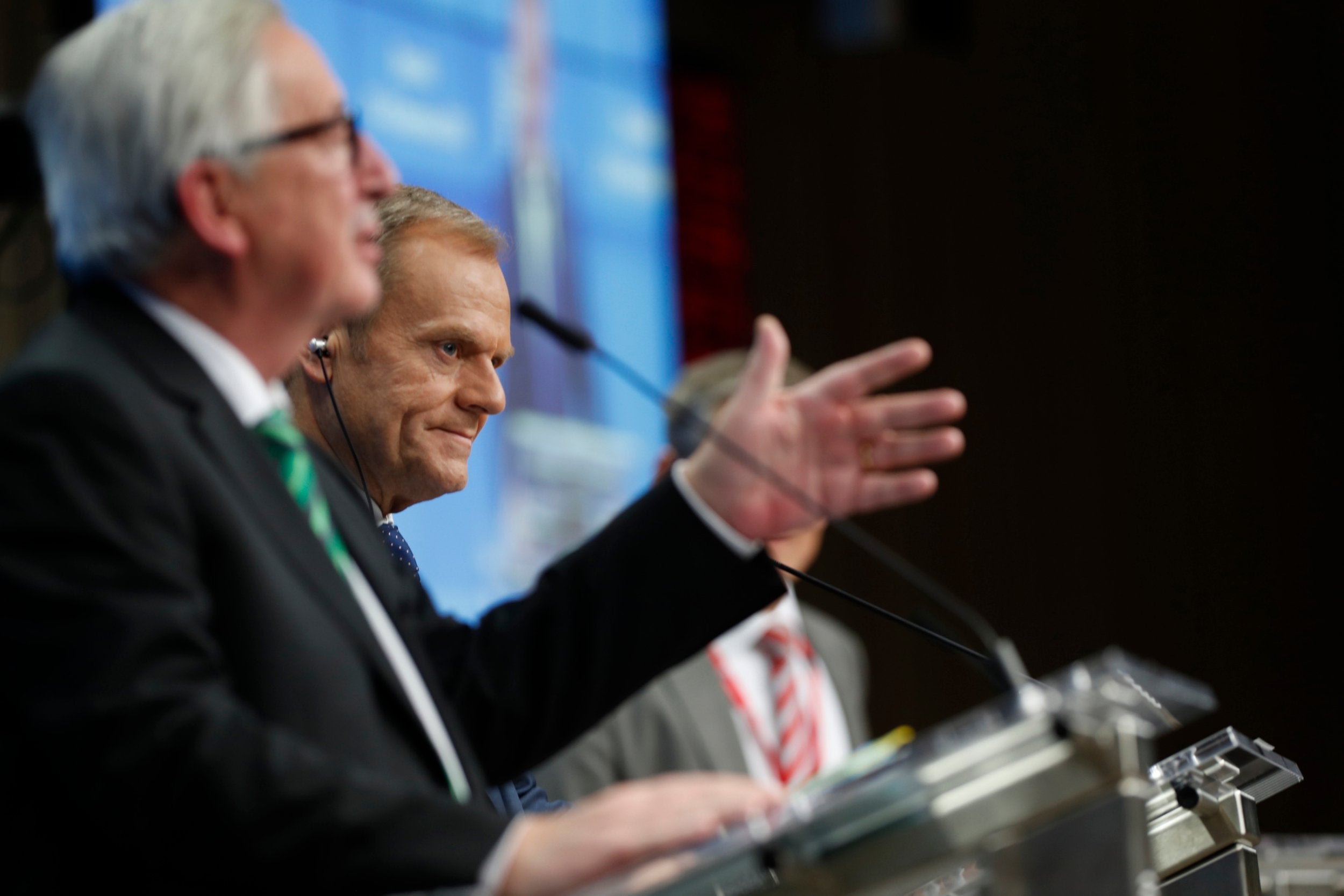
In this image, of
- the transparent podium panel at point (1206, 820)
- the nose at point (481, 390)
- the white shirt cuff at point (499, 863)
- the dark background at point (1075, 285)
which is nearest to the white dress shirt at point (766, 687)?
the nose at point (481, 390)

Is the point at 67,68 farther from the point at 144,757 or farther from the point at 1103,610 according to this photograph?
the point at 1103,610

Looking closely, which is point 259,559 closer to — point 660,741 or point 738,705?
point 660,741

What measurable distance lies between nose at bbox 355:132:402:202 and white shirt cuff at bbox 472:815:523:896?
51 cm

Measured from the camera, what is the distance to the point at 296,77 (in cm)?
118

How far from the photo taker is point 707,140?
5.07 metres

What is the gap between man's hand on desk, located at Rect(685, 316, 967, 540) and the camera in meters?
1.29

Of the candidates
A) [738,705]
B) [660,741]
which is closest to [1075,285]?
[738,705]

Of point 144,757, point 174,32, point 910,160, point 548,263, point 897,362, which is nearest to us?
point 144,757

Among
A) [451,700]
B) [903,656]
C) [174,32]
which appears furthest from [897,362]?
[903,656]

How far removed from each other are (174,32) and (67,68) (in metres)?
0.08

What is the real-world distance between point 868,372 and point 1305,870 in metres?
0.98

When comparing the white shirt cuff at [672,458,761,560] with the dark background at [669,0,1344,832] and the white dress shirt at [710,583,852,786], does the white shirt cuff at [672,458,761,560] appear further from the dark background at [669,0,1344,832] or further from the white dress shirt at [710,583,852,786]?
the dark background at [669,0,1344,832]

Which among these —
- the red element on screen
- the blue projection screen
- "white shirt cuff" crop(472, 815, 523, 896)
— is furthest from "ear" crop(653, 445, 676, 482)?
"white shirt cuff" crop(472, 815, 523, 896)

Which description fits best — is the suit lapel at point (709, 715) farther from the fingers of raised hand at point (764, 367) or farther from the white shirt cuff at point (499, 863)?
the white shirt cuff at point (499, 863)
